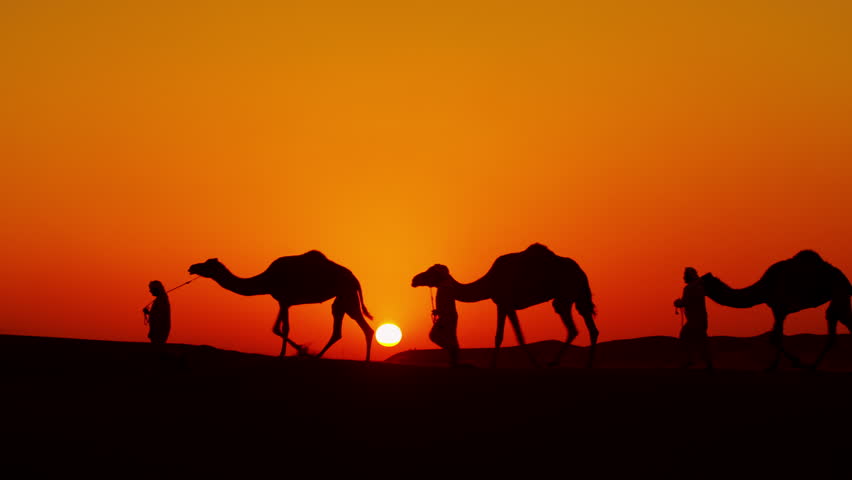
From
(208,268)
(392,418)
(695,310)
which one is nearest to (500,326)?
(695,310)

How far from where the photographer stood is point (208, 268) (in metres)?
21.0

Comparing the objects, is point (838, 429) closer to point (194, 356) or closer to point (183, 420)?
point (183, 420)

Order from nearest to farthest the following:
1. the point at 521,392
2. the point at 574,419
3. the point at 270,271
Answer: the point at 574,419
the point at 521,392
the point at 270,271

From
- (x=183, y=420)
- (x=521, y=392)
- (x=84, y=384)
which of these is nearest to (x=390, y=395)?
(x=521, y=392)

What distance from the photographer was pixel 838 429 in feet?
45.8

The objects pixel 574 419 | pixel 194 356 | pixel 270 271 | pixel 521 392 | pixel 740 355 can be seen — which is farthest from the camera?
pixel 740 355

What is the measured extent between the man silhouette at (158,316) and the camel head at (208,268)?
2040mm

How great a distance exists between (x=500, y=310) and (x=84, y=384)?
8.55 meters

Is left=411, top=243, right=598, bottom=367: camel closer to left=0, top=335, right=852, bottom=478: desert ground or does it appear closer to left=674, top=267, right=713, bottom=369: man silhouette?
left=674, top=267, right=713, bottom=369: man silhouette

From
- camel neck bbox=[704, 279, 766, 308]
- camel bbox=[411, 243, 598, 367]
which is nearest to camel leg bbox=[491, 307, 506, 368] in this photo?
camel bbox=[411, 243, 598, 367]

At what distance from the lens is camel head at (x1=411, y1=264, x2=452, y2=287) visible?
68.7 feet

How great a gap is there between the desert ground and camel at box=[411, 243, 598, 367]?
12.2 feet

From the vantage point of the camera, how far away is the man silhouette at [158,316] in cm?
1867

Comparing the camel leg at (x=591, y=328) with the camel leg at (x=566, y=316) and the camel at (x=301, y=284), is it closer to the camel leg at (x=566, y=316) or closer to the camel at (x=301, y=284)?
the camel leg at (x=566, y=316)
